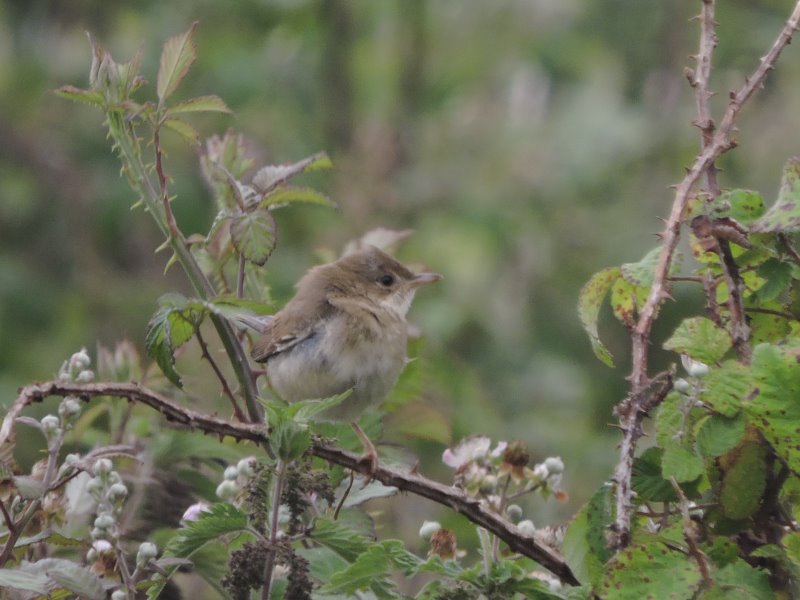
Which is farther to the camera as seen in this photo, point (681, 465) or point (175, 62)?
point (175, 62)

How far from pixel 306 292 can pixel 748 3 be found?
Answer: 14.1 ft

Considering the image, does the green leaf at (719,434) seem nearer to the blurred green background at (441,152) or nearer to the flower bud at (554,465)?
the flower bud at (554,465)

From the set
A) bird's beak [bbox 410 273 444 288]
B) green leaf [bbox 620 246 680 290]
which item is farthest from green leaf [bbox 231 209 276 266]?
bird's beak [bbox 410 273 444 288]

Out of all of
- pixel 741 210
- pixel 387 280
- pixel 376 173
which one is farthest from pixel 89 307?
pixel 741 210

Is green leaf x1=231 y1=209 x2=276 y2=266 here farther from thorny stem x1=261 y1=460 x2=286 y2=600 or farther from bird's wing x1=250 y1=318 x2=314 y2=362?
bird's wing x1=250 y1=318 x2=314 y2=362

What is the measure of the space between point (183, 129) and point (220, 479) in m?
0.63

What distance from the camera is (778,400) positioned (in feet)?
4.38

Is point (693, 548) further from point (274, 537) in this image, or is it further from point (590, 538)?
point (274, 537)

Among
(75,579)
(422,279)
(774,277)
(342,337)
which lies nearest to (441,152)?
(422,279)

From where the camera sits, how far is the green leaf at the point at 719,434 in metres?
1.36

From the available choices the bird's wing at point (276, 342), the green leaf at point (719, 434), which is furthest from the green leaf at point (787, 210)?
the bird's wing at point (276, 342)

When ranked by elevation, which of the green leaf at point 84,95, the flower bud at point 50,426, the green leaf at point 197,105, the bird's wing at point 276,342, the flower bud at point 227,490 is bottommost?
the flower bud at point 227,490

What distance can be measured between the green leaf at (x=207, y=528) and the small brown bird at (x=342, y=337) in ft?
2.31

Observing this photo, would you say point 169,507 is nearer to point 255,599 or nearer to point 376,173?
point 255,599
